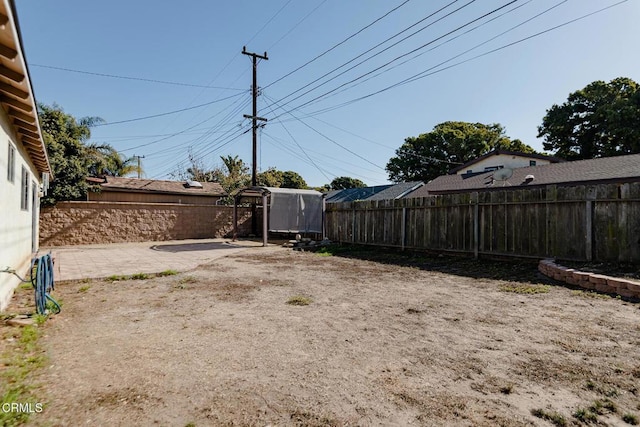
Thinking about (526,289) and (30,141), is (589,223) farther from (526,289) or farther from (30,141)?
(30,141)

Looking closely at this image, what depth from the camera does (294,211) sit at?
14250 millimetres

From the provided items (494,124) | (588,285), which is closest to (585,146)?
(494,124)

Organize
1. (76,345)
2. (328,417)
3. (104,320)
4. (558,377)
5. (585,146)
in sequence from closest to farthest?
(328,417), (558,377), (76,345), (104,320), (585,146)

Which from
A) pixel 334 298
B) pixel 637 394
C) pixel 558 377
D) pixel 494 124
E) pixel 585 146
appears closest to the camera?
pixel 637 394

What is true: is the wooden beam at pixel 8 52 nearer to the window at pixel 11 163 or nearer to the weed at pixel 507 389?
the window at pixel 11 163

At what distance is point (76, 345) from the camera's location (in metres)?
3.21

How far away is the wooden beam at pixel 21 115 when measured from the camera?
4.82 m

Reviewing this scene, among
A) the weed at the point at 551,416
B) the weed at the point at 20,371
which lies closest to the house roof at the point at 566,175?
the weed at the point at 551,416

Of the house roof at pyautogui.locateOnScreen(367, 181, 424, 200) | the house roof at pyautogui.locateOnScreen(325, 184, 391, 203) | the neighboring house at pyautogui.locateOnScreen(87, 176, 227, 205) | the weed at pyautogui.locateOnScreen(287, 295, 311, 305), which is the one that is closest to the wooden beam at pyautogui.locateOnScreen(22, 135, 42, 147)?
the weed at pyautogui.locateOnScreen(287, 295, 311, 305)

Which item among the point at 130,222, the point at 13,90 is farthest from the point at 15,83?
the point at 130,222

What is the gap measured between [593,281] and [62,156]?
17.2 m

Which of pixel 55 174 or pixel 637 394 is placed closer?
pixel 637 394

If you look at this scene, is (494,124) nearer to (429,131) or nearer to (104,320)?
(429,131)

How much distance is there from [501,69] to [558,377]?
10.9m
